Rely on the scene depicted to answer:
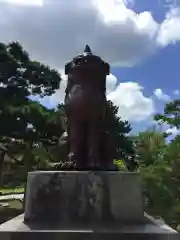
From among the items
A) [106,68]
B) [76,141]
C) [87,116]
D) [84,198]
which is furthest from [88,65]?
[84,198]

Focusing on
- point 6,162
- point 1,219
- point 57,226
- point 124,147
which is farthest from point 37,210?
point 6,162

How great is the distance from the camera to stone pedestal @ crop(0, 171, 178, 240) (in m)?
4.60

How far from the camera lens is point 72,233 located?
4438 mm

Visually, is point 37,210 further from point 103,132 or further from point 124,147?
point 124,147

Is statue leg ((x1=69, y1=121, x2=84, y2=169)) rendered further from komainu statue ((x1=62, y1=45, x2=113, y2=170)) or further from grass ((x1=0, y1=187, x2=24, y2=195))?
grass ((x1=0, y1=187, x2=24, y2=195))

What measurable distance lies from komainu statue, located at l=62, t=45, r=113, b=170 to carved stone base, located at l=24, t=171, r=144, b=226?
490 mm

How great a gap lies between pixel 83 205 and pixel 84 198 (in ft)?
0.23

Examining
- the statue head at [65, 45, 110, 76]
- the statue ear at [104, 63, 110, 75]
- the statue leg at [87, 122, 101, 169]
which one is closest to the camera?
the statue leg at [87, 122, 101, 169]

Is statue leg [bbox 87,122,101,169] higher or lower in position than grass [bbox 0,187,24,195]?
lower

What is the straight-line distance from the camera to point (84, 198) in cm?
477

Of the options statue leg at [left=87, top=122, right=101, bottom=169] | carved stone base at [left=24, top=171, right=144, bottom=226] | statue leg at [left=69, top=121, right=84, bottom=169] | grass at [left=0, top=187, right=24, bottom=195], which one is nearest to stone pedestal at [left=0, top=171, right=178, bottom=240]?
carved stone base at [left=24, top=171, right=144, bottom=226]

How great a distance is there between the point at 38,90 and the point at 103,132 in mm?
13503

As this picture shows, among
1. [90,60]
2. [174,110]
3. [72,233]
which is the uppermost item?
[174,110]

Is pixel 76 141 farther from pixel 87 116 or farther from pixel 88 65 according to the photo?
pixel 88 65
